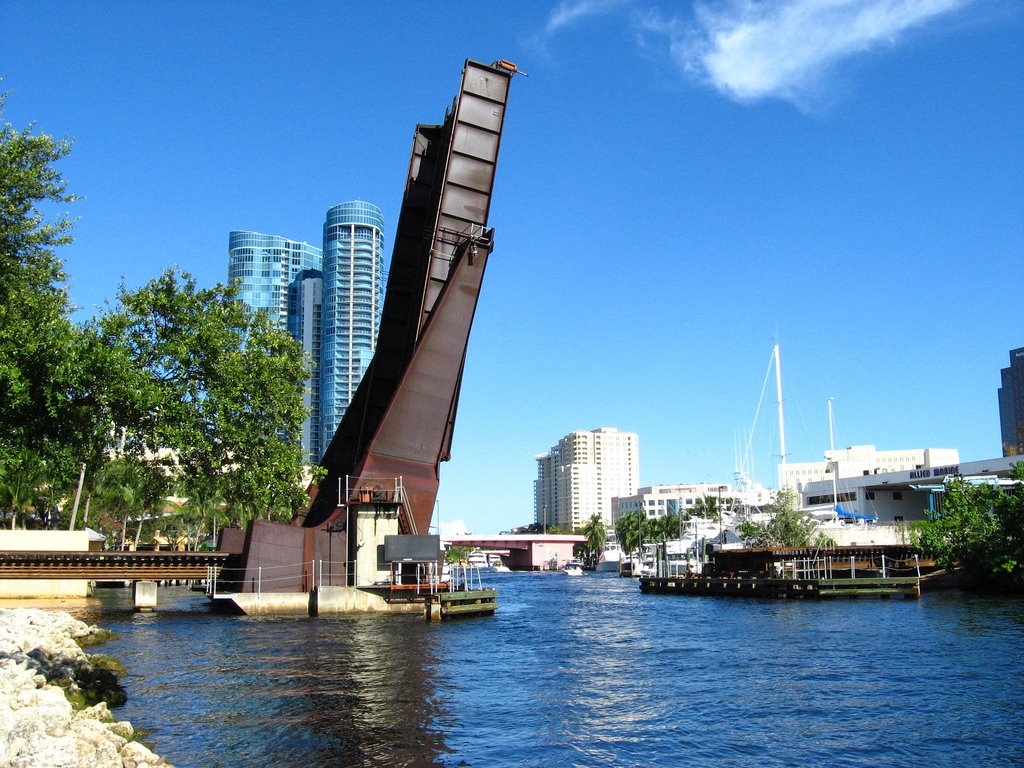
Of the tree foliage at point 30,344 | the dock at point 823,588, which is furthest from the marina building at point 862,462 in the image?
the tree foliage at point 30,344

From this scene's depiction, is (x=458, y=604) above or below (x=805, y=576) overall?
above

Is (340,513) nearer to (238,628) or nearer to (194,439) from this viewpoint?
(238,628)

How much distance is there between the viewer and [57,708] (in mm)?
11703

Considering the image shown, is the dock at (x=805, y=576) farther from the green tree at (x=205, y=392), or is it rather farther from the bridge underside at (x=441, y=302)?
the green tree at (x=205, y=392)

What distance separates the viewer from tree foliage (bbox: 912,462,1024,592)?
5275 cm

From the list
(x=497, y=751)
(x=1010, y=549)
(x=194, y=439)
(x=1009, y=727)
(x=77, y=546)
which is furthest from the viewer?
(x=1010, y=549)

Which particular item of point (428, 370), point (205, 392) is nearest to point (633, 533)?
point (428, 370)

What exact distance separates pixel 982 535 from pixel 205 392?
47.5 m

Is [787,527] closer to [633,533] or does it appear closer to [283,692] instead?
[283,692]

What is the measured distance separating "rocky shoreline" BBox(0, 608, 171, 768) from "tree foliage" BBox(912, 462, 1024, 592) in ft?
157

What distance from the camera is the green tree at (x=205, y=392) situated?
66.9 feet

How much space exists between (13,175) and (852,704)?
2042cm

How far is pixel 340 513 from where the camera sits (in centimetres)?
3953

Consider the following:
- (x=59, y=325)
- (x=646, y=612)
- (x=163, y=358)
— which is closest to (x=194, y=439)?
(x=163, y=358)
